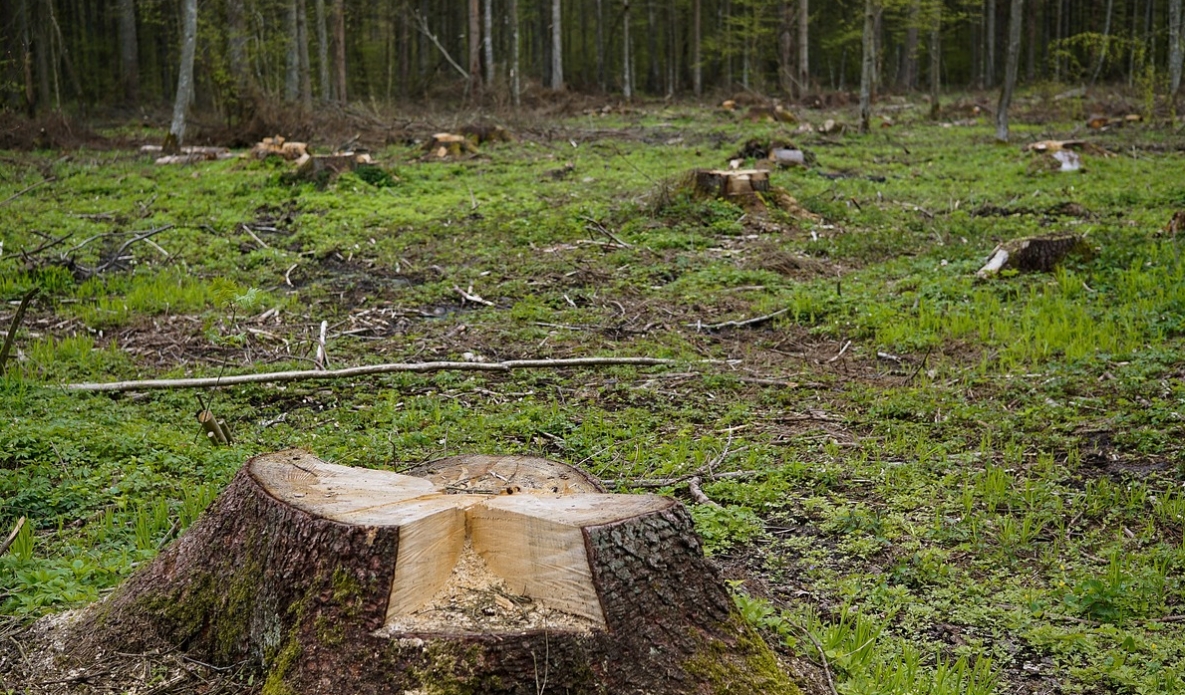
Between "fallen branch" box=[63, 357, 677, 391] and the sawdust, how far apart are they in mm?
4419

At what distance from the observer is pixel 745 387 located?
7.24 metres

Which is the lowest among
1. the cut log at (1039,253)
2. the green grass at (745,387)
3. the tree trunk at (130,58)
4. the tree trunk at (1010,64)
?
the green grass at (745,387)

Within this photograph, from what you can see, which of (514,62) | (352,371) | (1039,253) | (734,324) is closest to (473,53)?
(514,62)

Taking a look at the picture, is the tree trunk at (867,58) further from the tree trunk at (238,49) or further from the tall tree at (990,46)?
the tall tree at (990,46)

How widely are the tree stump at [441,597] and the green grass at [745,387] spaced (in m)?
0.76

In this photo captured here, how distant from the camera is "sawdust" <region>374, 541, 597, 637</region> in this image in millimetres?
2672

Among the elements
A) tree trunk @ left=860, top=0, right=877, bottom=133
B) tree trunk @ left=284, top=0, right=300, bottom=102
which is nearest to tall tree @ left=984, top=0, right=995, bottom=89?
tree trunk @ left=860, top=0, right=877, bottom=133

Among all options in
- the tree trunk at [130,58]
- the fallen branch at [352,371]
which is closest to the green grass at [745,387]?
the fallen branch at [352,371]

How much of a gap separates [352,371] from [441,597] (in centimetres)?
461

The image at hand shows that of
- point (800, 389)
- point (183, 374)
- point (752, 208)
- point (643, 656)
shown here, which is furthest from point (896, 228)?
point (643, 656)

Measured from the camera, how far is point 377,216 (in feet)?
43.4

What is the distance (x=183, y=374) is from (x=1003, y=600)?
5.70 meters

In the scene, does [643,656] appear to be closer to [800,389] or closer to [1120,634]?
[1120,634]

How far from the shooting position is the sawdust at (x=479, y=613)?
8.77 ft
